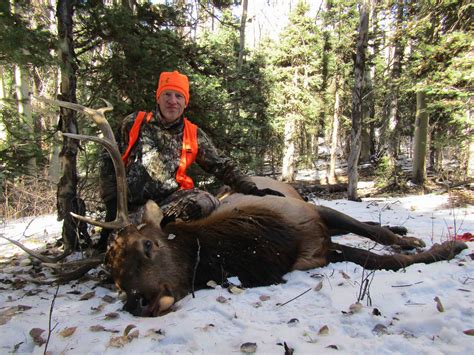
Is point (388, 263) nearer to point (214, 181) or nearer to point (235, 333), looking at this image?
point (235, 333)

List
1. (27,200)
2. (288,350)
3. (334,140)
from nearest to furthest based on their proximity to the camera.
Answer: (288,350) → (27,200) → (334,140)

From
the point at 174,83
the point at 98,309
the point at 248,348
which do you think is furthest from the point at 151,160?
the point at 248,348

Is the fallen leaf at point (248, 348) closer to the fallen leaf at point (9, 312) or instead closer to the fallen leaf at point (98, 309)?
the fallen leaf at point (98, 309)

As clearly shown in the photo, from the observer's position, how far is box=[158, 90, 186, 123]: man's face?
4.22m

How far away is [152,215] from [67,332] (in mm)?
1354

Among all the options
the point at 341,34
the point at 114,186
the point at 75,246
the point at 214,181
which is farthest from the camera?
the point at 341,34

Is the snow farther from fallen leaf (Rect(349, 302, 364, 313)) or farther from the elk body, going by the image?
the elk body

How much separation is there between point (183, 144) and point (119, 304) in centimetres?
207

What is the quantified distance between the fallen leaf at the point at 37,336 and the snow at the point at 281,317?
25 millimetres

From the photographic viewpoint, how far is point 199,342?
2.11 meters

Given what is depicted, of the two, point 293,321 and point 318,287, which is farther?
point 318,287

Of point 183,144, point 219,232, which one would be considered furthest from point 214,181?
point 219,232

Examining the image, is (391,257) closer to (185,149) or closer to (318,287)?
(318,287)

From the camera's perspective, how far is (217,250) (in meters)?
3.28
